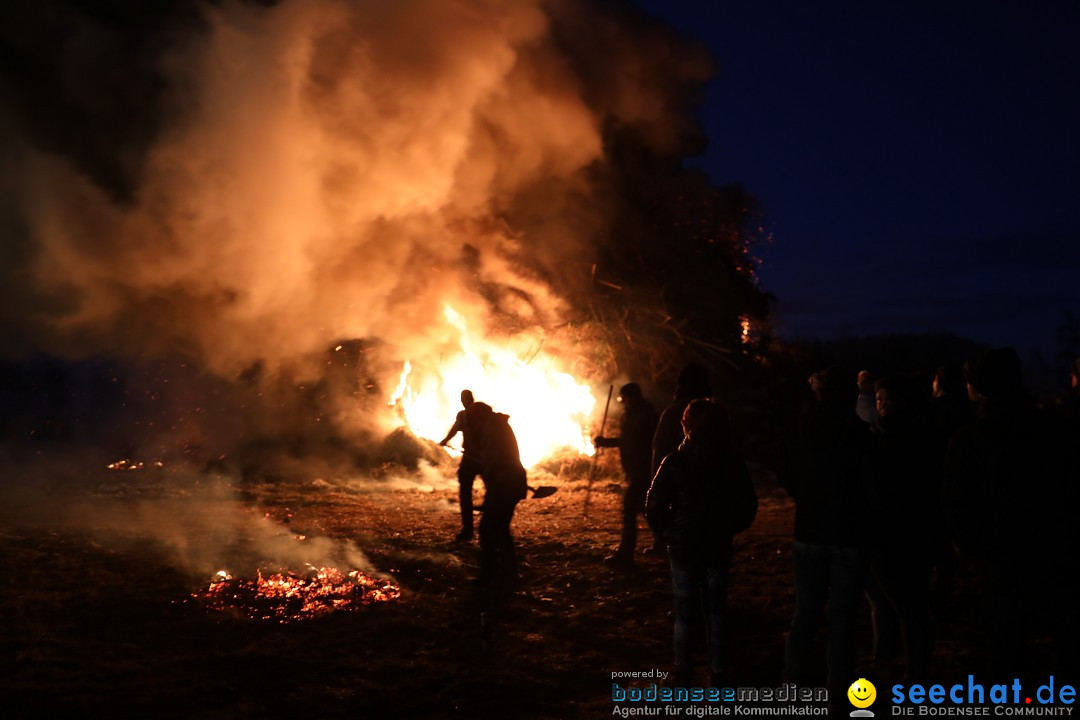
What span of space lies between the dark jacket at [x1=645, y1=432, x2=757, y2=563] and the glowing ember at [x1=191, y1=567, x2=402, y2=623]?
295 centimetres

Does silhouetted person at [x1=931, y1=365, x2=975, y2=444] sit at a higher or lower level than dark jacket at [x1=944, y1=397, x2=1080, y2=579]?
higher

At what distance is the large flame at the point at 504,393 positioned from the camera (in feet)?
46.2

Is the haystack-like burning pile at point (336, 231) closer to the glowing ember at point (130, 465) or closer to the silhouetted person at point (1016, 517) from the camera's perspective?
the glowing ember at point (130, 465)

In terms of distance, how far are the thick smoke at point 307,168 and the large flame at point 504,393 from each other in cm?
47

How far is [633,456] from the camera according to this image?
6.92 m

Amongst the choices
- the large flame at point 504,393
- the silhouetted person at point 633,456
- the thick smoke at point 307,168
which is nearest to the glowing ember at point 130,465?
the thick smoke at point 307,168

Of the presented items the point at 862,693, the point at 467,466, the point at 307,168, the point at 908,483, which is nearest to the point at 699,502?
the point at 908,483

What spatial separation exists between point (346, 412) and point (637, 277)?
6257 millimetres

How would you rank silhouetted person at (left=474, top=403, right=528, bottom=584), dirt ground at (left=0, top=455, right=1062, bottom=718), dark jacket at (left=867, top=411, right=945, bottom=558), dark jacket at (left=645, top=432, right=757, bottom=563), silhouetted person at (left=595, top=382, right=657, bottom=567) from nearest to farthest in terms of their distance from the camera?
dark jacket at (left=867, top=411, right=945, bottom=558), dark jacket at (left=645, top=432, right=757, bottom=563), dirt ground at (left=0, top=455, right=1062, bottom=718), silhouetted person at (left=474, top=403, right=528, bottom=584), silhouetted person at (left=595, top=382, right=657, bottom=567)

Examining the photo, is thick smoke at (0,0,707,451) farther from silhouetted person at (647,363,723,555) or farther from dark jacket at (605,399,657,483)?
silhouetted person at (647,363,723,555)

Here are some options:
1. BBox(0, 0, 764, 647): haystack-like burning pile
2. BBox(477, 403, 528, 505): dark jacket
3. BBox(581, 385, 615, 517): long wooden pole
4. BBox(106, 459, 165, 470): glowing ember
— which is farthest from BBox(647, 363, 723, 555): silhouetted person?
BBox(106, 459, 165, 470): glowing ember

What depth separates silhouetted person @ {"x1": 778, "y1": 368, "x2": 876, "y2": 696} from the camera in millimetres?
3732

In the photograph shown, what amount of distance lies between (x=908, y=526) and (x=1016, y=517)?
845 mm

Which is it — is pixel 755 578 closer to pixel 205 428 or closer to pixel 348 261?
pixel 348 261
